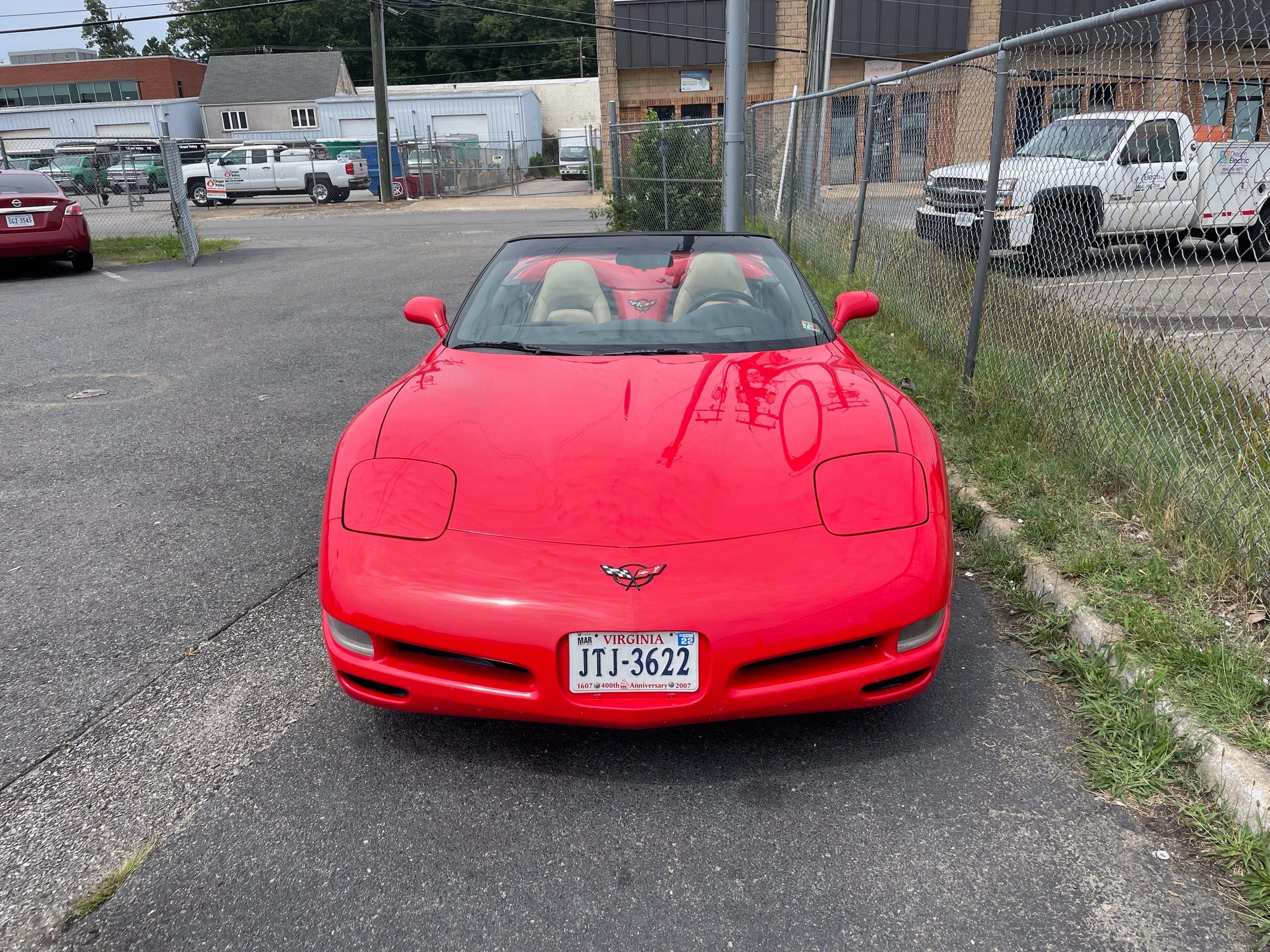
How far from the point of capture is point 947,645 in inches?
120

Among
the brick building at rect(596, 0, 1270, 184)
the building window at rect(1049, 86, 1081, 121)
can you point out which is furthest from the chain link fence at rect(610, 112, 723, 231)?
the building window at rect(1049, 86, 1081, 121)

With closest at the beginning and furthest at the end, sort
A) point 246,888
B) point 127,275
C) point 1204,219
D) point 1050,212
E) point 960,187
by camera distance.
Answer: point 246,888 < point 1204,219 < point 1050,212 < point 960,187 < point 127,275

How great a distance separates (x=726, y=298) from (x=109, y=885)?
274cm

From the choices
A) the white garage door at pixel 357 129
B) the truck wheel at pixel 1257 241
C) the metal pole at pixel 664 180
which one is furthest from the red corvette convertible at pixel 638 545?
the white garage door at pixel 357 129

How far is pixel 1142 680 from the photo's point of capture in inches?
103

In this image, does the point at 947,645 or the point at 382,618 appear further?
the point at 947,645

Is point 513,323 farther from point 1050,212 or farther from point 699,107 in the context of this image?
point 699,107

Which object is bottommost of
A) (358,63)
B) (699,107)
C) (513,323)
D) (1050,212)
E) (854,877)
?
(854,877)

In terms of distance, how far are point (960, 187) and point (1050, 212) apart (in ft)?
4.57

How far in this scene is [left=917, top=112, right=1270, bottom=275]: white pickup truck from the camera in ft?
10.7

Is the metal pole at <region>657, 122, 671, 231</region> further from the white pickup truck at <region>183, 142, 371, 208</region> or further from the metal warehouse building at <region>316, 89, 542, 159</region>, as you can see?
the metal warehouse building at <region>316, 89, 542, 159</region>

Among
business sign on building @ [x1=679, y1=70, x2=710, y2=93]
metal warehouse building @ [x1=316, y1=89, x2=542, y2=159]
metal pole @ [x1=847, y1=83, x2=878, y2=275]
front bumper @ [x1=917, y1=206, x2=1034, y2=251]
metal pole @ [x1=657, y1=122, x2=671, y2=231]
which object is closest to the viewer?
front bumper @ [x1=917, y1=206, x2=1034, y2=251]

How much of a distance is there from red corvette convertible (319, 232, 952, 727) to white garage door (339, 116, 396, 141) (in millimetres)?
48539

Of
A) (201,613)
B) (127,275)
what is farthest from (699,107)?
(201,613)
